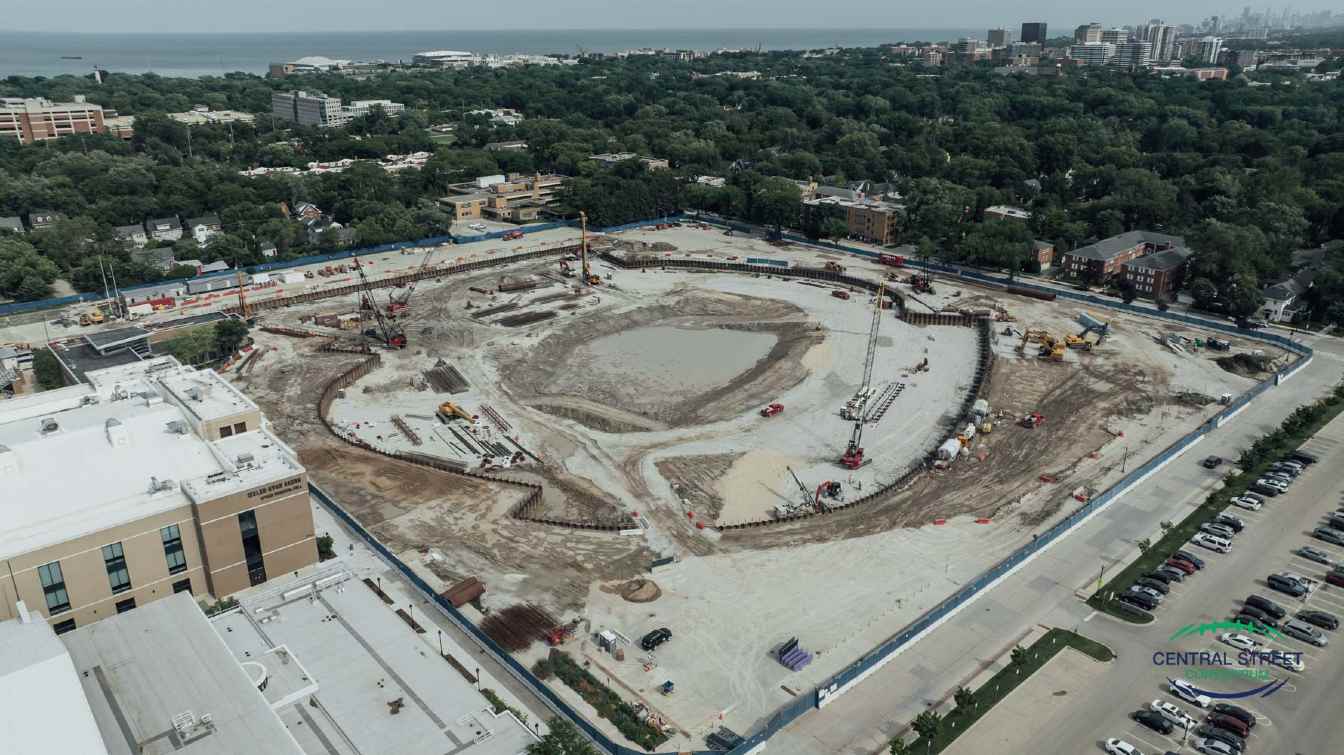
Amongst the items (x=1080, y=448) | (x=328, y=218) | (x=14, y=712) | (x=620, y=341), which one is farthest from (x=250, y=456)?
(x=328, y=218)

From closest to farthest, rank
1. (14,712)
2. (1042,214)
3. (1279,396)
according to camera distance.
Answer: (14,712) → (1279,396) → (1042,214)

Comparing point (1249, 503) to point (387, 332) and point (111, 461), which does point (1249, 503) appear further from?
point (387, 332)

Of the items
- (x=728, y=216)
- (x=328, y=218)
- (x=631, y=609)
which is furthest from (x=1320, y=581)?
(x=328, y=218)

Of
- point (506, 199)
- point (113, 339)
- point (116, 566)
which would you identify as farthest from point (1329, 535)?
point (506, 199)

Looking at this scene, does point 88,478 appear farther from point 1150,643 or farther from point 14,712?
A: point 1150,643

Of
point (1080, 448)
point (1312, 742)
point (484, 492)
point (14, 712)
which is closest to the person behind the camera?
point (14, 712)

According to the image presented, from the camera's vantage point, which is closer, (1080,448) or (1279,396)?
(1080,448)

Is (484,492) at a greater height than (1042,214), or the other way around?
(1042,214)
